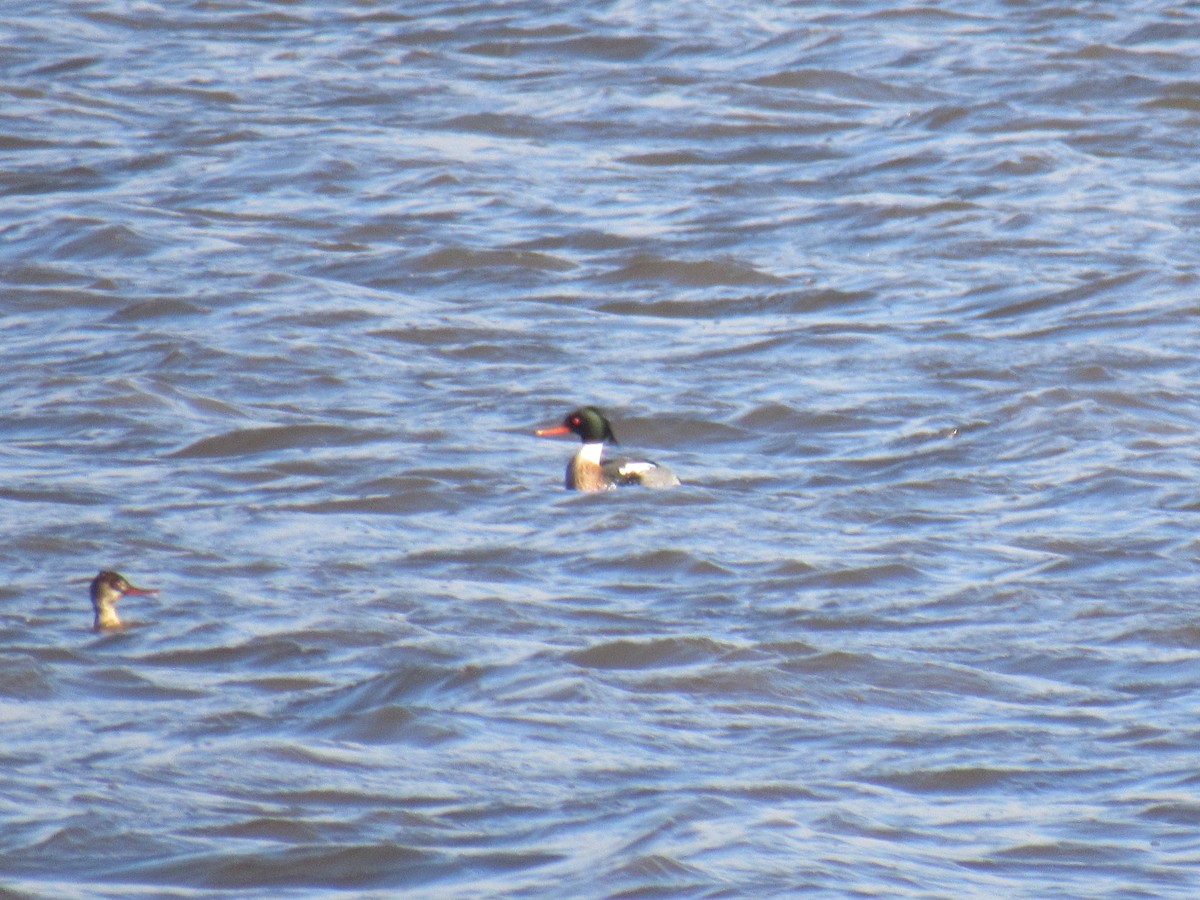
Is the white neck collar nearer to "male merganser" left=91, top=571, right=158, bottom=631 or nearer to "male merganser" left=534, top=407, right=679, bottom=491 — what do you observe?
"male merganser" left=534, top=407, right=679, bottom=491

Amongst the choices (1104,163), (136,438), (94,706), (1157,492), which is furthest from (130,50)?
(94,706)

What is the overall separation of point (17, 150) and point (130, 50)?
3.68 m

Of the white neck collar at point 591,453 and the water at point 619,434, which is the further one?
the white neck collar at point 591,453

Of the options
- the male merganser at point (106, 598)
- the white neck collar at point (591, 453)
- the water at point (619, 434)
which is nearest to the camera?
the water at point (619, 434)

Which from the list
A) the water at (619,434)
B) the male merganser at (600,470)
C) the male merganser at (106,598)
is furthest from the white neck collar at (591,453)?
the male merganser at (106,598)

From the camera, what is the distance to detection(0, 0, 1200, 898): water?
24.4 feet

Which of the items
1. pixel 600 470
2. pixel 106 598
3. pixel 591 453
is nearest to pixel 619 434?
pixel 591 453

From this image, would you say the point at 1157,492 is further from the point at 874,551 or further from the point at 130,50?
the point at 130,50

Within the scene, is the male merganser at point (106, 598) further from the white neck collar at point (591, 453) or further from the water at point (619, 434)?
the white neck collar at point (591, 453)

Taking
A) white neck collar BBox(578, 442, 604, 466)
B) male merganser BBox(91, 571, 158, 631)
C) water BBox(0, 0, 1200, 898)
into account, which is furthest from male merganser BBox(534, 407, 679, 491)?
male merganser BBox(91, 571, 158, 631)

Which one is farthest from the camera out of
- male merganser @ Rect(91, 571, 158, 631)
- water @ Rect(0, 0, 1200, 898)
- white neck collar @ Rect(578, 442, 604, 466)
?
white neck collar @ Rect(578, 442, 604, 466)

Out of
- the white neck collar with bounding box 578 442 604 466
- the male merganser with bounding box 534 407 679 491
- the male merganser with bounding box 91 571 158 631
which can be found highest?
the male merganser with bounding box 91 571 158 631

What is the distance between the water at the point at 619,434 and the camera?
24.4 feet

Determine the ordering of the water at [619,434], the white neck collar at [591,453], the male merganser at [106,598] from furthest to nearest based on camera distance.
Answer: the white neck collar at [591,453] < the male merganser at [106,598] < the water at [619,434]
